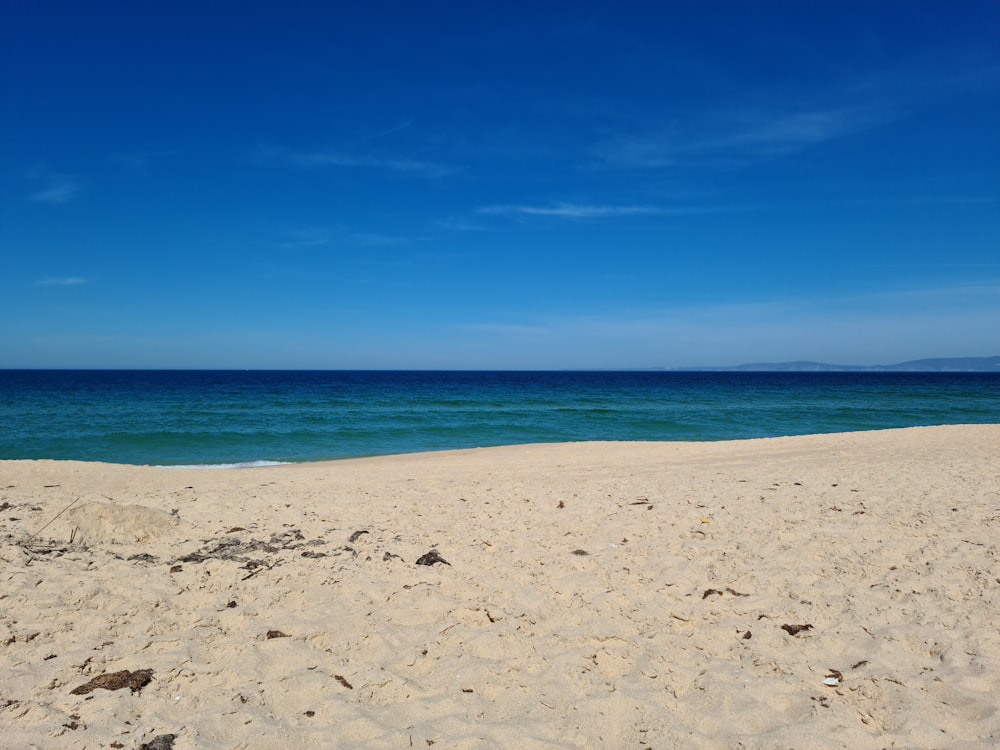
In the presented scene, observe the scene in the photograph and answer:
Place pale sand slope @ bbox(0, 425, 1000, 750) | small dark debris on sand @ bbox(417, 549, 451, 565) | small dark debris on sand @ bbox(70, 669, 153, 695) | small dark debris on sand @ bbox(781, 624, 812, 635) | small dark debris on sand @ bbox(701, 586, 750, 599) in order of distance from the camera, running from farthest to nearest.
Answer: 1. small dark debris on sand @ bbox(417, 549, 451, 565)
2. small dark debris on sand @ bbox(701, 586, 750, 599)
3. small dark debris on sand @ bbox(781, 624, 812, 635)
4. small dark debris on sand @ bbox(70, 669, 153, 695)
5. pale sand slope @ bbox(0, 425, 1000, 750)

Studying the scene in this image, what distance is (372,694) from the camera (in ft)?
10.7

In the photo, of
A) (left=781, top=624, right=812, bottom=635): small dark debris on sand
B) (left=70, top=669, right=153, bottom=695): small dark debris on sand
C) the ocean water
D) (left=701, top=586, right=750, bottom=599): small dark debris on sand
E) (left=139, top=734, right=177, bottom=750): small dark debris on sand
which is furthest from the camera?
the ocean water

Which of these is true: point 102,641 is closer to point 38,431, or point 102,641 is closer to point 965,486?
point 965,486

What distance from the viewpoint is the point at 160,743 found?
278cm

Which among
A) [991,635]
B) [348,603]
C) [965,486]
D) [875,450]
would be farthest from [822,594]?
[875,450]

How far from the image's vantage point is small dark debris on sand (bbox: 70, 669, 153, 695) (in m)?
3.19

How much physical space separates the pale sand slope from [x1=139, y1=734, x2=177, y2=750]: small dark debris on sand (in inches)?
1.5

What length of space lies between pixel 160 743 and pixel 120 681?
2.36ft

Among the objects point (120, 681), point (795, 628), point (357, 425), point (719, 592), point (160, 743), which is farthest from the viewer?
point (357, 425)

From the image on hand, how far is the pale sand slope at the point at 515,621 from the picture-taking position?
2.98 m

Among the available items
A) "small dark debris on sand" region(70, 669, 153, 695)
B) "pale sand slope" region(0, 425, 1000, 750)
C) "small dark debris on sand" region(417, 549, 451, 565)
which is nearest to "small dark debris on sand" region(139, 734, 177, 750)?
"pale sand slope" region(0, 425, 1000, 750)

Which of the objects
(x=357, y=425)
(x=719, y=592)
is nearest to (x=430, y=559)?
(x=719, y=592)

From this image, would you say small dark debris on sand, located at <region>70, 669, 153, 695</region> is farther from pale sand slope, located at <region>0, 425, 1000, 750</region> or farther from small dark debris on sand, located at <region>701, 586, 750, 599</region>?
small dark debris on sand, located at <region>701, 586, 750, 599</region>

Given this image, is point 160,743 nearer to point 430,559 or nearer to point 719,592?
point 430,559
